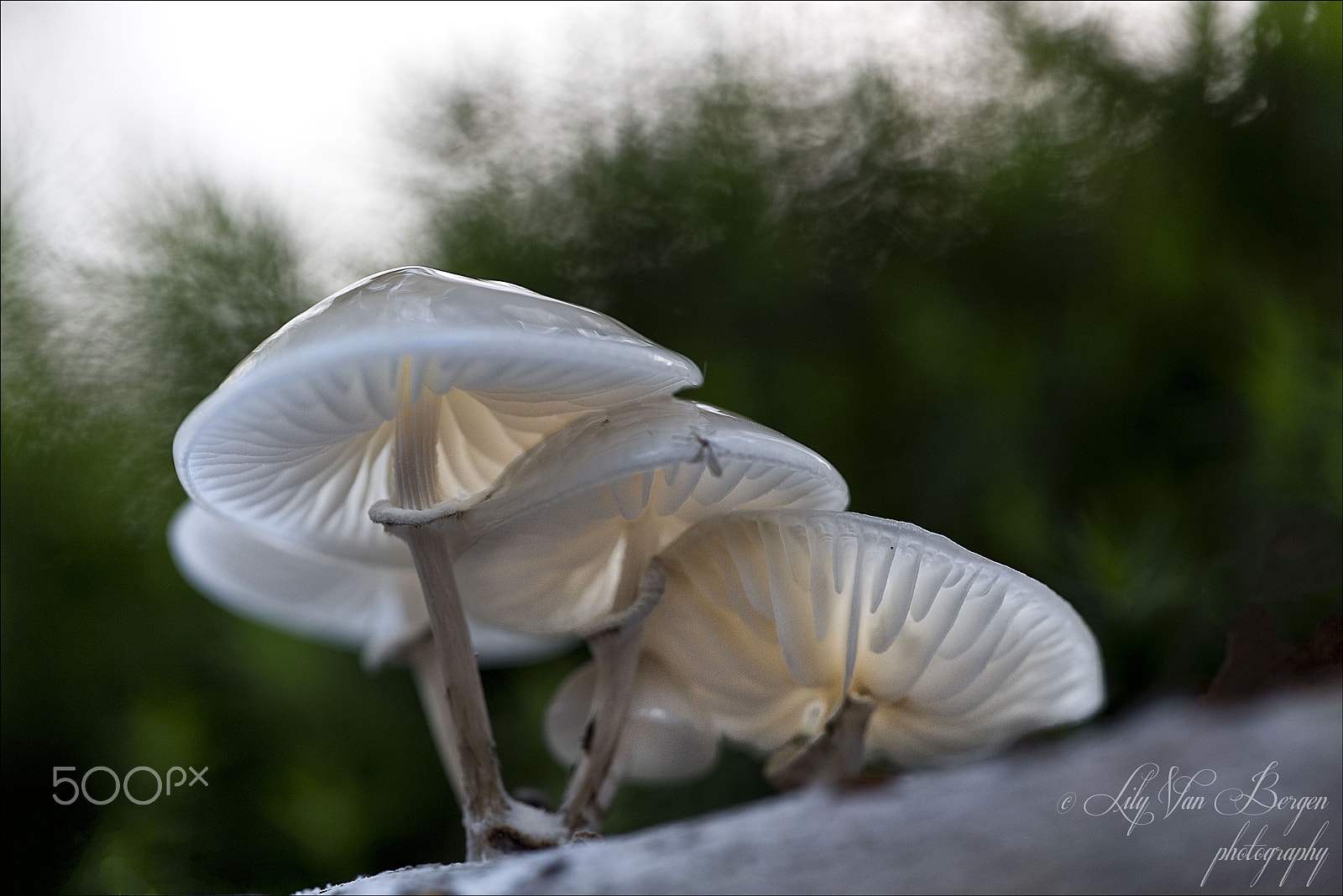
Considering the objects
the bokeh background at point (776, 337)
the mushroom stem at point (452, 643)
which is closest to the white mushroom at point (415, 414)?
the mushroom stem at point (452, 643)

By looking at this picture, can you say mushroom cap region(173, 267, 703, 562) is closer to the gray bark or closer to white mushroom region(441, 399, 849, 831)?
Result: white mushroom region(441, 399, 849, 831)

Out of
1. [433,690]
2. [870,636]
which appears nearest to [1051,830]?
[870,636]

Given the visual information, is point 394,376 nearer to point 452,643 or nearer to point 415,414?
point 415,414

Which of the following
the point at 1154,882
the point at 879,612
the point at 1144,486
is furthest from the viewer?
the point at 1144,486

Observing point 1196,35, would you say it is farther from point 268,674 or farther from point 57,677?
point 57,677

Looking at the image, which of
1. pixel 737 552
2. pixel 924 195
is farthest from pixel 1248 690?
pixel 924 195

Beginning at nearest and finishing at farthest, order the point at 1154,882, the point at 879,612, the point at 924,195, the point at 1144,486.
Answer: the point at 1154,882 < the point at 879,612 < the point at 1144,486 < the point at 924,195
